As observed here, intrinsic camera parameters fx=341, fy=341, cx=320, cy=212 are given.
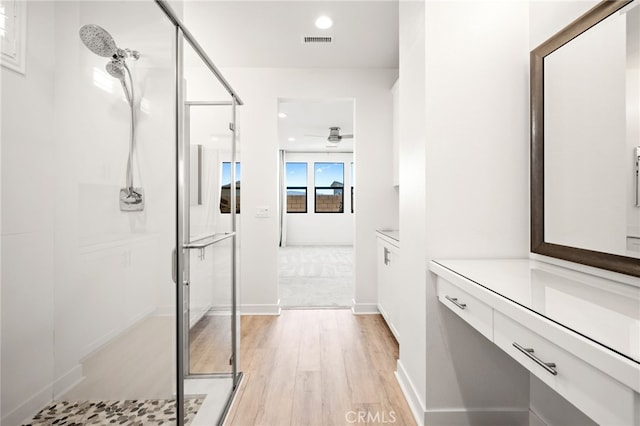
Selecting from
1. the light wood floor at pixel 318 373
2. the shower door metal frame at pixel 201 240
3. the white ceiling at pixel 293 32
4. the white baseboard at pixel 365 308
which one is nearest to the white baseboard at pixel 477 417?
the light wood floor at pixel 318 373

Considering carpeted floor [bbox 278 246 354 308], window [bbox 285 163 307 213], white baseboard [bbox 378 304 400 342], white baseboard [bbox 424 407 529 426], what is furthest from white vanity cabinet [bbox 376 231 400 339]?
window [bbox 285 163 307 213]

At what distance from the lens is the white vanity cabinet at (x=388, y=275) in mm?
2775

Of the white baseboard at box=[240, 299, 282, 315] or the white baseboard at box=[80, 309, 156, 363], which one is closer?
the white baseboard at box=[80, 309, 156, 363]

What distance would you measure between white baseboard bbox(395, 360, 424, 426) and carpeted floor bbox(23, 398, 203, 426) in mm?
1184

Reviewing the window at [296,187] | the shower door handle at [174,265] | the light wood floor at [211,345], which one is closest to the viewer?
the shower door handle at [174,265]

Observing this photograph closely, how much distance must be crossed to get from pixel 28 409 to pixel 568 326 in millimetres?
1252

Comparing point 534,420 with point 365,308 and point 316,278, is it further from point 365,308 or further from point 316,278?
point 316,278

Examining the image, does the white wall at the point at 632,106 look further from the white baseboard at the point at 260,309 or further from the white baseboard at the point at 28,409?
the white baseboard at the point at 260,309

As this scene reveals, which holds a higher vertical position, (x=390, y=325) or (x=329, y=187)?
(x=329, y=187)

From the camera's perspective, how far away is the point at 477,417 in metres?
1.70

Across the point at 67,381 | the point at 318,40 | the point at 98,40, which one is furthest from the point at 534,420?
the point at 318,40

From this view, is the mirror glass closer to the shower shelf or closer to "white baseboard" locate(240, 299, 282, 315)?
the shower shelf

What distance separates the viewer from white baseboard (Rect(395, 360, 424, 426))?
1.75 m

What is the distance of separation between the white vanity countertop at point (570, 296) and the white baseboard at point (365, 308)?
211 centimetres
